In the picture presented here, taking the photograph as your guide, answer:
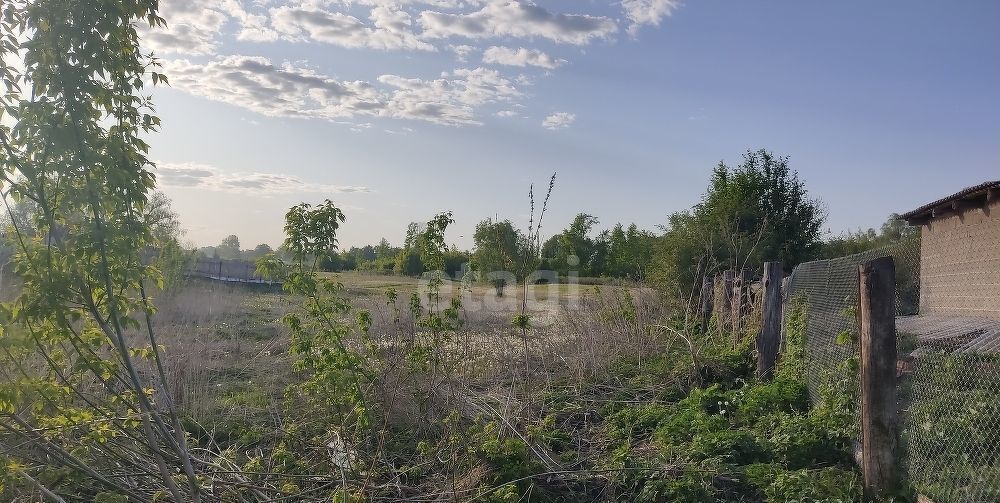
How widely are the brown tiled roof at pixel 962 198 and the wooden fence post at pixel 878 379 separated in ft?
40.1

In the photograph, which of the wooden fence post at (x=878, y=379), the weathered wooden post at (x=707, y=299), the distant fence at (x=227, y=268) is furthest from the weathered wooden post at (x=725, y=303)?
the distant fence at (x=227, y=268)

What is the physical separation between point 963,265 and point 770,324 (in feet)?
32.9

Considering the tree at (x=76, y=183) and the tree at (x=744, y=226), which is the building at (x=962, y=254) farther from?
the tree at (x=76, y=183)

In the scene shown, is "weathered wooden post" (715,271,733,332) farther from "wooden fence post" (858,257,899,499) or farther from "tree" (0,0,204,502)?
"tree" (0,0,204,502)

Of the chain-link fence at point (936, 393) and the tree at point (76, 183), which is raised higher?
the tree at point (76, 183)

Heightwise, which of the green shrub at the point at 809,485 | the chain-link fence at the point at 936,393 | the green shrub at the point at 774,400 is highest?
the chain-link fence at the point at 936,393

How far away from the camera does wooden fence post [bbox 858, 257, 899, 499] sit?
5.07m

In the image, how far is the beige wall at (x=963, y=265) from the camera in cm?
1483

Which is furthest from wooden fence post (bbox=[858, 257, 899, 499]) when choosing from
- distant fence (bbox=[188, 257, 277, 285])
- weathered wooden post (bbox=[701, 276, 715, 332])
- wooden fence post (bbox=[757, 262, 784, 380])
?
distant fence (bbox=[188, 257, 277, 285])

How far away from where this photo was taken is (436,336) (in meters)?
6.63

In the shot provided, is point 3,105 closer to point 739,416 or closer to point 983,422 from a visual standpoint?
point 983,422

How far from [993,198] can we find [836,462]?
1263 cm

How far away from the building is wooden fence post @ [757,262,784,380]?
6.76 metres

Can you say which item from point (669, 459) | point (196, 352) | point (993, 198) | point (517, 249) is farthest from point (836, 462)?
point (993, 198)
